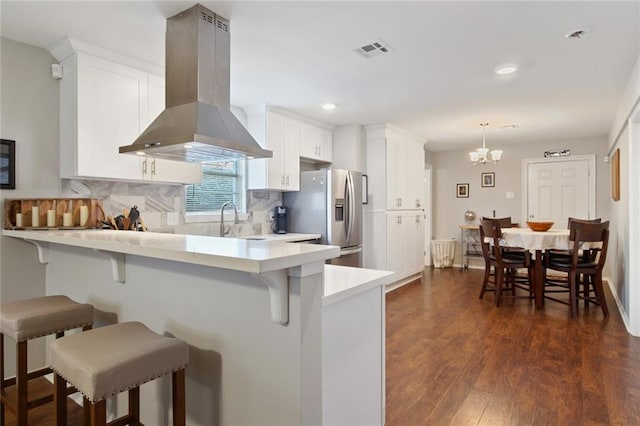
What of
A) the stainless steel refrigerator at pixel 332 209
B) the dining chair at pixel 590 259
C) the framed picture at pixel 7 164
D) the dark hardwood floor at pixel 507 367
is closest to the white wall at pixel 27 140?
the framed picture at pixel 7 164

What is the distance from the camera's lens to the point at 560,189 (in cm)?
638

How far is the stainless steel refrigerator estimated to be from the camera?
4.36m

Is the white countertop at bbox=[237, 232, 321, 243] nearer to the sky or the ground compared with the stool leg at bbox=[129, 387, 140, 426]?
nearer to the sky

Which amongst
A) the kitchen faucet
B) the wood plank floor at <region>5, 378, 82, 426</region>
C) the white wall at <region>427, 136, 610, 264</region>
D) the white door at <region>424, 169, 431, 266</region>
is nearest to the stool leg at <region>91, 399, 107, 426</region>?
the wood plank floor at <region>5, 378, 82, 426</region>

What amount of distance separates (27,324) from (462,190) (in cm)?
692

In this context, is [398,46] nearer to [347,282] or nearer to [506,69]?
[506,69]

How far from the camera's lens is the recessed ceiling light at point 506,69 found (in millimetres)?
2976

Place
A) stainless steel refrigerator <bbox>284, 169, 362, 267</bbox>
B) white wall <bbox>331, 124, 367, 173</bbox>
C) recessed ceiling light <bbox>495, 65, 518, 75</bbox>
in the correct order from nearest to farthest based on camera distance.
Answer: recessed ceiling light <bbox>495, 65, 518, 75</bbox>, stainless steel refrigerator <bbox>284, 169, 362, 267</bbox>, white wall <bbox>331, 124, 367, 173</bbox>

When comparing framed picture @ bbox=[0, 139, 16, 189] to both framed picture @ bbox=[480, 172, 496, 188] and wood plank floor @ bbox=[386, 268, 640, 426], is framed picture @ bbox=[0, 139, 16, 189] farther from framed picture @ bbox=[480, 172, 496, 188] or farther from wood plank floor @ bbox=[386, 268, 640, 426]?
framed picture @ bbox=[480, 172, 496, 188]

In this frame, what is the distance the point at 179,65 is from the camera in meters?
2.24

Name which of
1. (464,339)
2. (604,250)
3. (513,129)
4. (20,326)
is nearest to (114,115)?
(20,326)

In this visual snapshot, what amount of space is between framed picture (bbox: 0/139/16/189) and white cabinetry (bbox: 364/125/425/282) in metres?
3.83

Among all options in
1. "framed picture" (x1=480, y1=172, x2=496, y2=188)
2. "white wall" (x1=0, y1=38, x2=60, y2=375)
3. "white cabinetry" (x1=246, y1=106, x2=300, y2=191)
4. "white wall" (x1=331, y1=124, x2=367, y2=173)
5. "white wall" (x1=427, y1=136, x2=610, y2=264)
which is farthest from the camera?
"framed picture" (x1=480, y1=172, x2=496, y2=188)

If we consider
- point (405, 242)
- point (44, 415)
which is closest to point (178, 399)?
point (44, 415)
